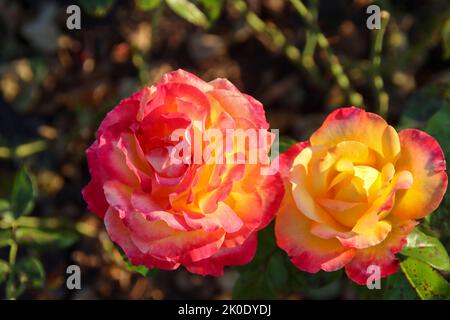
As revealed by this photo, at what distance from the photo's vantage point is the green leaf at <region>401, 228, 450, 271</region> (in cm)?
101

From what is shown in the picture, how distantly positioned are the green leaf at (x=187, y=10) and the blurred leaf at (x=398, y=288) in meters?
0.68

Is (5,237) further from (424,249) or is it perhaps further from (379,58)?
(379,58)

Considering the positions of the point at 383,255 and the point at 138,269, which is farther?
the point at 138,269

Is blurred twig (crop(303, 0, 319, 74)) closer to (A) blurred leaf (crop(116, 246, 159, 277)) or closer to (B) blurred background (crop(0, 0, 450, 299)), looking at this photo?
(B) blurred background (crop(0, 0, 450, 299))

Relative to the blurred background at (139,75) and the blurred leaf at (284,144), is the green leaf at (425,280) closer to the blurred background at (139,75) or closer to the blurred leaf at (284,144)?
the blurred leaf at (284,144)

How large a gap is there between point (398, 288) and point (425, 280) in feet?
0.20

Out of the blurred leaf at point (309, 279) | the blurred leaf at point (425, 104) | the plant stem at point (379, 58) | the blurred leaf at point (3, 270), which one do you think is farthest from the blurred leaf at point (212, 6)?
the blurred leaf at point (3, 270)

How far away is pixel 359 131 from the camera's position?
97cm

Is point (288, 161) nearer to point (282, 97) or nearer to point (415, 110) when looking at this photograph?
point (415, 110)

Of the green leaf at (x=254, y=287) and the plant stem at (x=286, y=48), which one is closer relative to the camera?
the green leaf at (x=254, y=287)

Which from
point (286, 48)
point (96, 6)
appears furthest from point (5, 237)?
point (286, 48)

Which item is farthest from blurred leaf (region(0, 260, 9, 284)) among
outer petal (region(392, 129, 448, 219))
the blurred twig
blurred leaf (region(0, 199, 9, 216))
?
the blurred twig

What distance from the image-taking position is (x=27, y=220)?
4.88 ft

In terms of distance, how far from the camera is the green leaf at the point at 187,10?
55.1 inches
